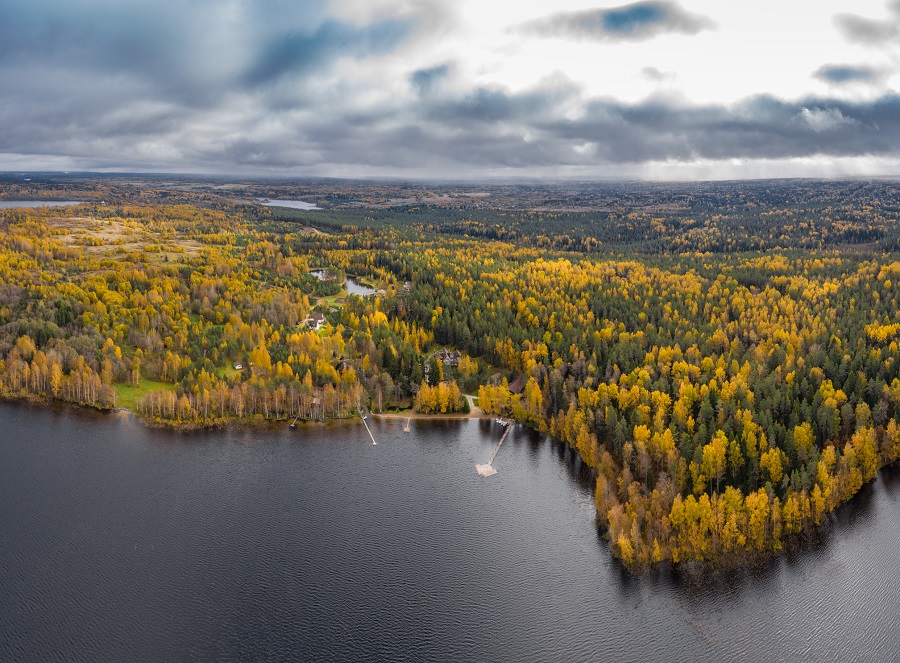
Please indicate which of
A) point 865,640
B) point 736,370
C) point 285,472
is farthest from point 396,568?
point 736,370

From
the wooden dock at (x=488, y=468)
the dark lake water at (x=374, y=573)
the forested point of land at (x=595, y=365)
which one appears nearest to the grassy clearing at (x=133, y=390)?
the forested point of land at (x=595, y=365)

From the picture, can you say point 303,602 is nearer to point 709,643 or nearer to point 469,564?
point 469,564

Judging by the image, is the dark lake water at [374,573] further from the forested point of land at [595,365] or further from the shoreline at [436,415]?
the shoreline at [436,415]

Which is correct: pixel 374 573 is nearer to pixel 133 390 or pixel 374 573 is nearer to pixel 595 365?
pixel 595 365

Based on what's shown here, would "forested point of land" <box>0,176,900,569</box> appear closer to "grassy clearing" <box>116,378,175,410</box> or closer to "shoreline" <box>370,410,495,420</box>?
"grassy clearing" <box>116,378,175,410</box>

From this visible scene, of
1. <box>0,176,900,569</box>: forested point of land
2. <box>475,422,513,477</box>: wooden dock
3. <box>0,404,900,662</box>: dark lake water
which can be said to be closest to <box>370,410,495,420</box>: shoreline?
<box>0,176,900,569</box>: forested point of land
